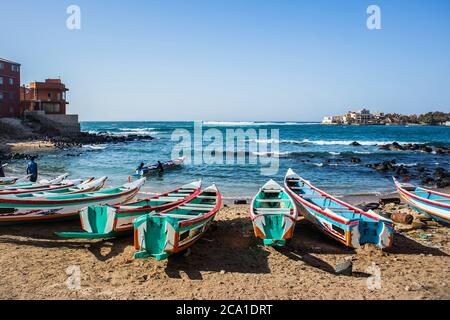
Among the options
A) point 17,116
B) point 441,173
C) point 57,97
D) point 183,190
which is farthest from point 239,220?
point 57,97

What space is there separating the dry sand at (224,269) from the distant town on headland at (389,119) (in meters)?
160

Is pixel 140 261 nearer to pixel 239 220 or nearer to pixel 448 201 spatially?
pixel 239 220

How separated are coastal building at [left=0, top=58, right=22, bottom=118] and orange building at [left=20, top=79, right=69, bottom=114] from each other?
3910mm

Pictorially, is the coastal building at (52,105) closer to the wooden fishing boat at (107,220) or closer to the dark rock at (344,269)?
the wooden fishing boat at (107,220)

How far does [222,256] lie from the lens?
8.41m

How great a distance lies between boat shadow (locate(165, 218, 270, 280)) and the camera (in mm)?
7621

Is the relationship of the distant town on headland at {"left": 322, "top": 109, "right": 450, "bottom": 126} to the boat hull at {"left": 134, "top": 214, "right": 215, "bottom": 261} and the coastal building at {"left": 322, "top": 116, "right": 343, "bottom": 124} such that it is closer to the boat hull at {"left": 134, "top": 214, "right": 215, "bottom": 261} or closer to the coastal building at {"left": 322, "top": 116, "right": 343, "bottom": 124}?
the coastal building at {"left": 322, "top": 116, "right": 343, "bottom": 124}

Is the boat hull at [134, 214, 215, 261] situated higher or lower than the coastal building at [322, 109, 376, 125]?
lower

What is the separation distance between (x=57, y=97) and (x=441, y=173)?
2113 inches

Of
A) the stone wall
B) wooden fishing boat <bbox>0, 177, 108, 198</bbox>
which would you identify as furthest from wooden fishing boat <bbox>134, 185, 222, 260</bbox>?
the stone wall

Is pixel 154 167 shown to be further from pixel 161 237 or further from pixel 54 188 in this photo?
pixel 161 237

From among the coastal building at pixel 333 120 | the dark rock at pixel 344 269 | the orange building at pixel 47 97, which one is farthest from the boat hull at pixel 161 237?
the coastal building at pixel 333 120

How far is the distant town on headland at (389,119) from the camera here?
150 m

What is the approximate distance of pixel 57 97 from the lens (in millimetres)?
57344
